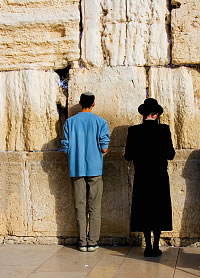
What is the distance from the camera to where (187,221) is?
5125 mm

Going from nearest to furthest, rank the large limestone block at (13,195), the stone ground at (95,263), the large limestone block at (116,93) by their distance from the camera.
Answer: the stone ground at (95,263)
the large limestone block at (116,93)
the large limestone block at (13,195)

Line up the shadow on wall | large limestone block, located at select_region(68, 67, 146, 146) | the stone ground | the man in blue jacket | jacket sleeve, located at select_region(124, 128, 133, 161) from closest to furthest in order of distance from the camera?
the stone ground, jacket sleeve, located at select_region(124, 128, 133, 161), the man in blue jacket, the shadow on wall, large limestone block, located at select_region(68, 67, 146, 146)

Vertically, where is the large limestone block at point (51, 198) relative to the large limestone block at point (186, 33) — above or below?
below

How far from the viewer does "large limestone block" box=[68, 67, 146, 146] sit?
5.29 m

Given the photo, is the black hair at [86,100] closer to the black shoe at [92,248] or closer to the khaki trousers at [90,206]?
the khaki trousers at [90,206]

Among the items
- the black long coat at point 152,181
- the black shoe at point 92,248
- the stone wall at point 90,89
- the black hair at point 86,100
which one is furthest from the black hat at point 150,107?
the black shoe at point 92,248

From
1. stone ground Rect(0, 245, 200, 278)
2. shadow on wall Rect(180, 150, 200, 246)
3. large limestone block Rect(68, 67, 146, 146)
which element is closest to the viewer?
stone ground Rect(0, 245, 200, 278)

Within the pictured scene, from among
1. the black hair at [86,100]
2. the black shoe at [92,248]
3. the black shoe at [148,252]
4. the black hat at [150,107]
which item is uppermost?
the black hair at [86,100]

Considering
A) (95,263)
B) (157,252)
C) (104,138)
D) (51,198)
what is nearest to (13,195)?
(51,198)

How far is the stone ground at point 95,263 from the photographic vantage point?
4070 mm

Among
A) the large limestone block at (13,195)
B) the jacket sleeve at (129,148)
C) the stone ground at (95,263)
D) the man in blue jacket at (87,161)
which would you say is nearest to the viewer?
the stone ground at (95,263)

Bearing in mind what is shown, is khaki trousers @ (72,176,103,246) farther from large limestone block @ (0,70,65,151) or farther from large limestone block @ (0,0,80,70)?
large limestone block @ (0,0,80,70)

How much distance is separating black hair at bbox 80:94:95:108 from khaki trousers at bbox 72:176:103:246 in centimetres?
87

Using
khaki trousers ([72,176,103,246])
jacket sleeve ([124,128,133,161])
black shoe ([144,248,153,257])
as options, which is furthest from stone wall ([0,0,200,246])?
black shoe ([144,248,153,257])
